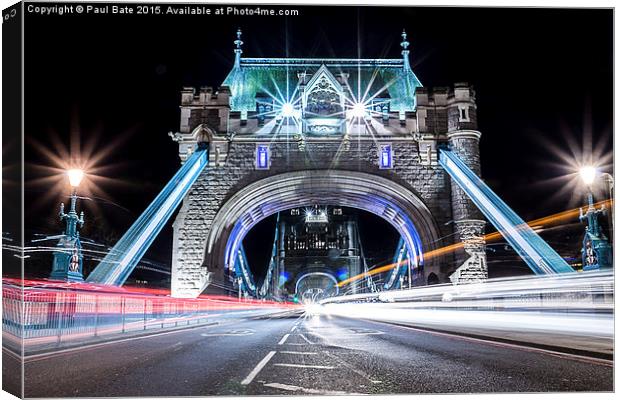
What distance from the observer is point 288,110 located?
14312 mm

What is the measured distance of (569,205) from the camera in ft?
26.9

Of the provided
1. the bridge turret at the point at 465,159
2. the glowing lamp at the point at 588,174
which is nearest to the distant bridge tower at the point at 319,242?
the bridge turret at the point at 465,159

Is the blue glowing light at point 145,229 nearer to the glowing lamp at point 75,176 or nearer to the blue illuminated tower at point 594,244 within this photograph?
the glowing lamp at point 75,176

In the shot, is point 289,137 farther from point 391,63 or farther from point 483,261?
point 483,261

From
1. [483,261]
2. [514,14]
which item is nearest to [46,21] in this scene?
[514,14]

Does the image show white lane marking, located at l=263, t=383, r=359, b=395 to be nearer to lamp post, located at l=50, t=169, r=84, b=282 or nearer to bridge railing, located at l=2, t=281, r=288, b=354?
bridge railing, located at l=2, t=281, r=288, b=354

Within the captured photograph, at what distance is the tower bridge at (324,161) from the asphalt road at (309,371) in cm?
705

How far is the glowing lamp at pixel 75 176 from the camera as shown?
266 inches

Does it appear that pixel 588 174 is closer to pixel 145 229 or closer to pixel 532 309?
pixel 532 309

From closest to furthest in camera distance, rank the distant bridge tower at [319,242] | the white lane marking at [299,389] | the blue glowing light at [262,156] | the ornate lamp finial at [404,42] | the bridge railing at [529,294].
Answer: the white lane marking at [299,389], the bridge railing at [529,294], the ornate lamp finial at [404,42], the blue glowing light at [262,156], the distant bridge tower at [319,242]

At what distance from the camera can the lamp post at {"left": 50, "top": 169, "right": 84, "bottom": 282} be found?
704cm

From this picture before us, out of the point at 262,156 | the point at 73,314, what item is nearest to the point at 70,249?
the point at 73,314

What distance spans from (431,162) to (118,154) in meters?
9.53

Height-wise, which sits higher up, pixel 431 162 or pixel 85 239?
pixel 431 162
